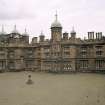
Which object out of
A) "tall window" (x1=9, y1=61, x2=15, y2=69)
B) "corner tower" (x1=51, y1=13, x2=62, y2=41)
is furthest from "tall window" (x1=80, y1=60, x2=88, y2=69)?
"tall window" (x1=9, y1=61, x2=15, y2=69)

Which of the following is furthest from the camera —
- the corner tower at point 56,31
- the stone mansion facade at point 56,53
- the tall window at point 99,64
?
the corner tower at point 56,31

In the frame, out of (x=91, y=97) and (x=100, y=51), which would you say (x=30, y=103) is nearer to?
(x=91, y=97)

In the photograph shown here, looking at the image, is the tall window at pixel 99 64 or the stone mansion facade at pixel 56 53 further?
the stone mansion facade at pixel 56 53

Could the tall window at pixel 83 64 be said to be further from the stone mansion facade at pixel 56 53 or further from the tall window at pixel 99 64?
the tall window at pixel 99 64

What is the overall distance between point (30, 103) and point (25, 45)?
32.5 m

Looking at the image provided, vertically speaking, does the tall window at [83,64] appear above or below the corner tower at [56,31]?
below

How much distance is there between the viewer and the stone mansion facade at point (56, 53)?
158 feet

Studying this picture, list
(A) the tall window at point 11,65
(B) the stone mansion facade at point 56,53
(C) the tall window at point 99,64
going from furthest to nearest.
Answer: (A) the tall window at point 11,65 → (B) the stone mansion facade at point 56,53 → (C) the tall window at point 99,64

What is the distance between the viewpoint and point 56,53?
49531 mm

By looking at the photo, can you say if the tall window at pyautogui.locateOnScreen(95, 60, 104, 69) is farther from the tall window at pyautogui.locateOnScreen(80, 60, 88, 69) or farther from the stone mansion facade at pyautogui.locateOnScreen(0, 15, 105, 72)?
the tall window at pyautogui.locateOnScreen(80, 60, 88, 69)

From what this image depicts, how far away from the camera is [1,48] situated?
178 feet

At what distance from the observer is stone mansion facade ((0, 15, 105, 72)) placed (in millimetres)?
48219

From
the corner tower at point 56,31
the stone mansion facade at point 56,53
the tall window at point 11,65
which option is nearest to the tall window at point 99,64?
the stone mansion facade at point 56,53

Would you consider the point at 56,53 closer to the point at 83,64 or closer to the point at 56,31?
the point at 56,31
